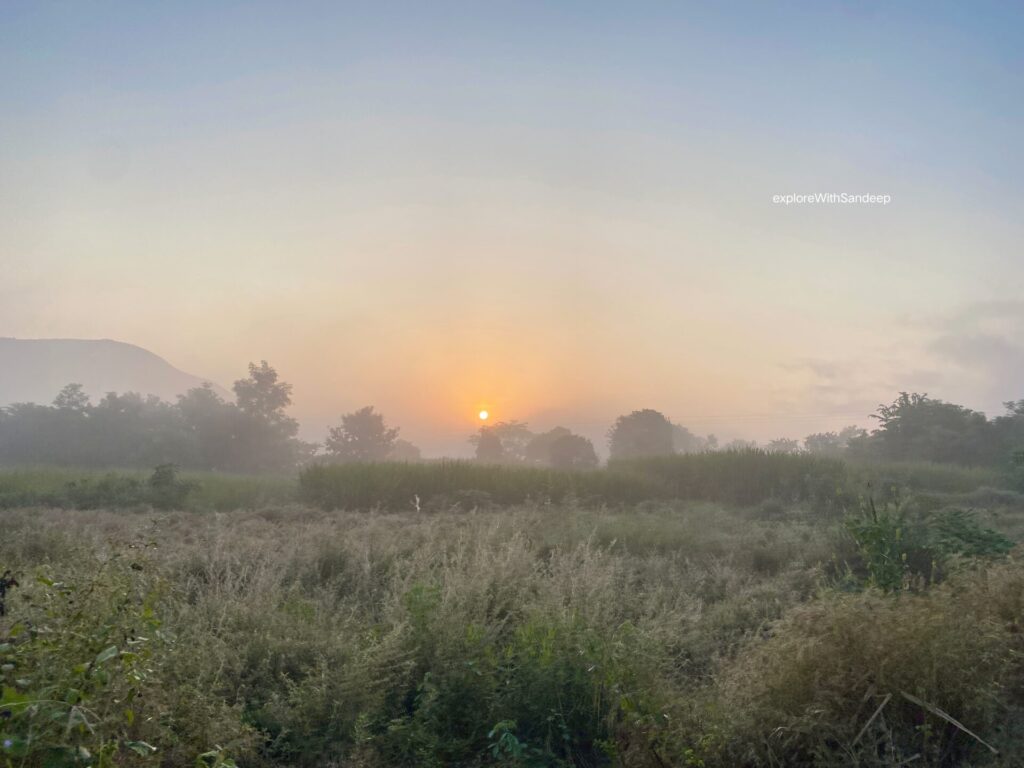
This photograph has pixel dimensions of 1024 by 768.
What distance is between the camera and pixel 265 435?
4228 centimetres

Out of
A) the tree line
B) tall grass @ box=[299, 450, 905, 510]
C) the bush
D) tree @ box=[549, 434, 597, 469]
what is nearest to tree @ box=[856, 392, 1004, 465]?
the tree line

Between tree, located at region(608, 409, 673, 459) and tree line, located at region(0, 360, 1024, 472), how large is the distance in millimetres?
70

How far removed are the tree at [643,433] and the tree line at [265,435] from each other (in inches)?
2.8

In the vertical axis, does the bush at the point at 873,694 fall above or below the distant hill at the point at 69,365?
below

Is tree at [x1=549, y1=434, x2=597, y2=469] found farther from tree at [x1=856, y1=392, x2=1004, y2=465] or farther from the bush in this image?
the bush

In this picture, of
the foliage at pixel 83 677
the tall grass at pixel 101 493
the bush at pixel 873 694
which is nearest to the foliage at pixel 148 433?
the tall grass at pixel 101 493

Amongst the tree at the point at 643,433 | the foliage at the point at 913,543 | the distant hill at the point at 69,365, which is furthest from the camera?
the distant hill at the point at 69,365

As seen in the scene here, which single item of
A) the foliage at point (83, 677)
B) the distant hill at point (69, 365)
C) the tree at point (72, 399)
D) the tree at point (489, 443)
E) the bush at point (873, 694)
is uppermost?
the distant hill at point (69, 365)

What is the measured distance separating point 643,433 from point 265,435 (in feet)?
82.0

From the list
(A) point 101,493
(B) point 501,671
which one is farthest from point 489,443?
(B) point 501,671

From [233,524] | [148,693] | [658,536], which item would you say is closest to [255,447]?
[233,524]

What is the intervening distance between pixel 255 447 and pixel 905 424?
35.7 meters

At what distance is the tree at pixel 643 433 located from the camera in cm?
4641

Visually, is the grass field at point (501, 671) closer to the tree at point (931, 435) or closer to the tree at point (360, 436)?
the tree at point (931, 435)
